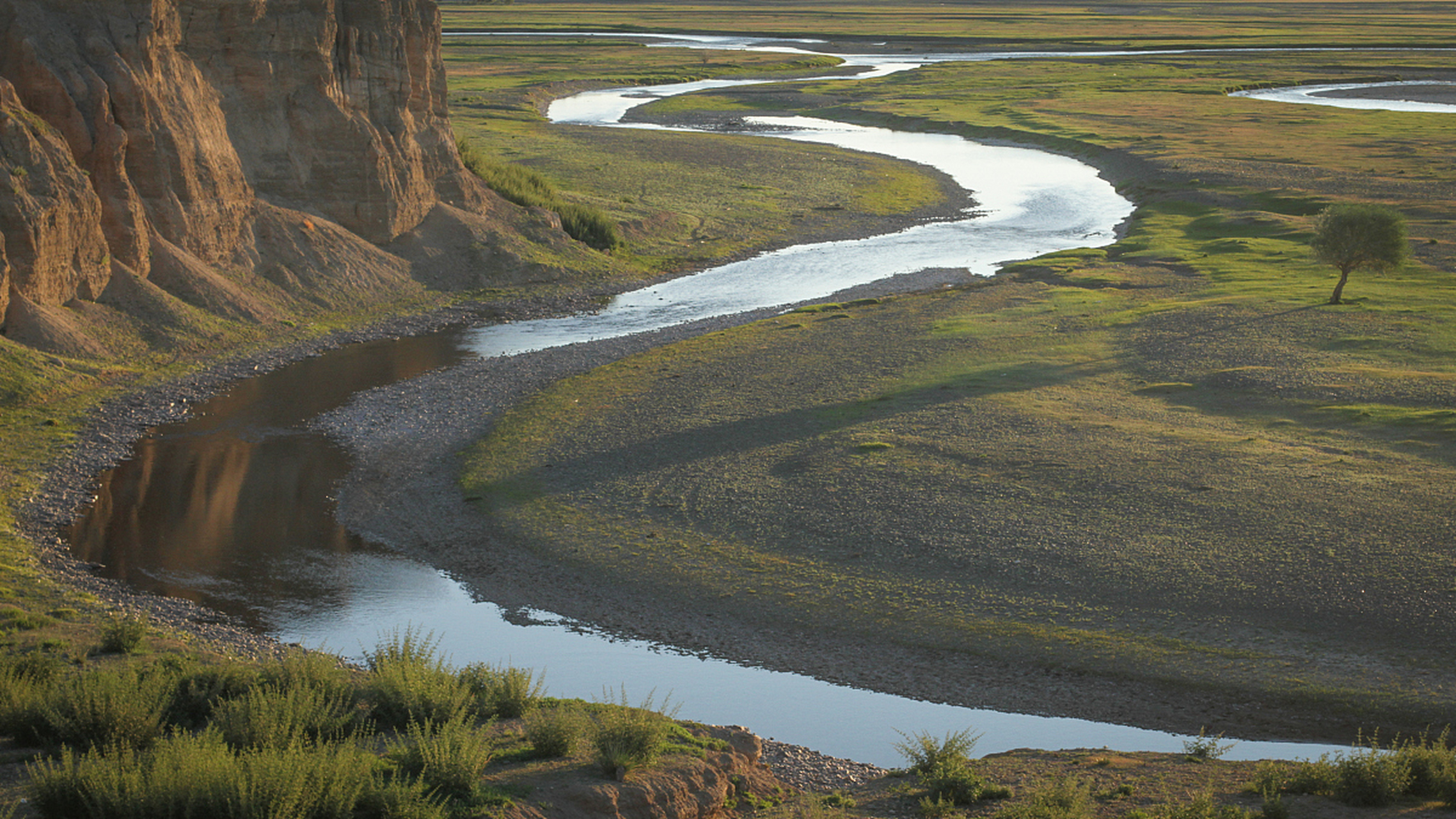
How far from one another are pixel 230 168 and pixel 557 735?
30885 millimetres

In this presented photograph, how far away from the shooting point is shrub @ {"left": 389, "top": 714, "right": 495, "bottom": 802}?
11969 mm

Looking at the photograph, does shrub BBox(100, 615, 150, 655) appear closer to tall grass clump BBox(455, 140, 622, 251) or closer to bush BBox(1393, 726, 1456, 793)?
bush BBox(1393, 726, 1456, 793)

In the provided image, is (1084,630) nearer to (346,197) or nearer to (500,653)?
(500,653)

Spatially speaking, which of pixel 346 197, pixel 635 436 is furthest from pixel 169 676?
pixel 346 197

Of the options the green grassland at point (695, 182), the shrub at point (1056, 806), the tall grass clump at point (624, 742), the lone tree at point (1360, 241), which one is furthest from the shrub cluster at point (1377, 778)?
the green grassland at point (695, 182)

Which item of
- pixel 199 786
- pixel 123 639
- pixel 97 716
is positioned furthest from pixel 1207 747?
pixel 123 639

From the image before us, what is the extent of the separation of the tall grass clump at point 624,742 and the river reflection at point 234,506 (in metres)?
8.49

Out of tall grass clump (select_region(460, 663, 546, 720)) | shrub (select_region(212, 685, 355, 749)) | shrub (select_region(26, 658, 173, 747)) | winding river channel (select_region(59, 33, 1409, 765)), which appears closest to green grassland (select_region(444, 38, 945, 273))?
winding river channel (select_region(59, 33, 1409, 765))

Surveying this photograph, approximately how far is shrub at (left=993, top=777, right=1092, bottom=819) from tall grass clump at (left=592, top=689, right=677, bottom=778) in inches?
156

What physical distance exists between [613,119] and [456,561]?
7522 centimetres

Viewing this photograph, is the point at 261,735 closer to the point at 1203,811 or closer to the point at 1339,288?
the point at 1203,811

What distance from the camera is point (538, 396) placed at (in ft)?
104

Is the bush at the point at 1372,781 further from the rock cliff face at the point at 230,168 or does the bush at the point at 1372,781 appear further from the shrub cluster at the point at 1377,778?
the rock cliff face at the point at 230,168

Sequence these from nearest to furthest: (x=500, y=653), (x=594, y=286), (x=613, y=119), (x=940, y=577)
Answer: (x=500, y=653) → (x=940, y=577) → (x=594, y=286) → (x=613, y=119)
